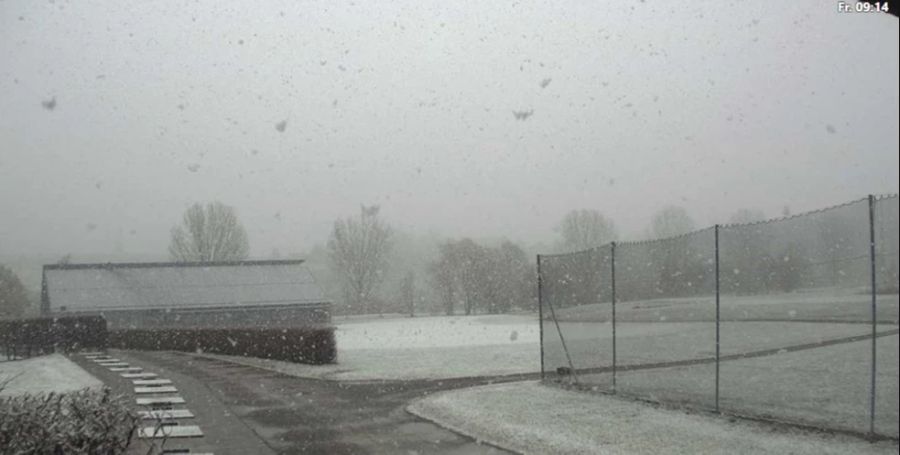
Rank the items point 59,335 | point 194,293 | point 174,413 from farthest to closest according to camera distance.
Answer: point 194,293, point 59,335, point 174,413

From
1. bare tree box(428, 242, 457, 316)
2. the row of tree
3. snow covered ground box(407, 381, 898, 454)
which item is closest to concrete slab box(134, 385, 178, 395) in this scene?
snow covered ground box(407, 381, 898, 454)

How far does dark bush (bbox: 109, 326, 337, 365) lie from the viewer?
64.7 ft

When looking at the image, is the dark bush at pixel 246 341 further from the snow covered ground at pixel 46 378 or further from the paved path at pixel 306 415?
the snow covered ground at pixel 46 378

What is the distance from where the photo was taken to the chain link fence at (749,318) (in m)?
7.68

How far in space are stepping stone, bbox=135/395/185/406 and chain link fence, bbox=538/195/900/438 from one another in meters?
6.48

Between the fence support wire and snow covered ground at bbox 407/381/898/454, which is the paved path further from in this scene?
the fence support wire

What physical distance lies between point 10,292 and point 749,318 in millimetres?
9637

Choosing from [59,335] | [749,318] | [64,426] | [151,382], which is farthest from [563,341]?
[59,335]

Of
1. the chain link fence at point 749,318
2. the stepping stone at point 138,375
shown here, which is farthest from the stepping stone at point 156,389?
the chain link fence at point 749,318

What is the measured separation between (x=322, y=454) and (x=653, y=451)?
11.5 ft

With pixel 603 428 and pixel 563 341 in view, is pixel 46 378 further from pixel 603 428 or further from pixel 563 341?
pixel 603 428

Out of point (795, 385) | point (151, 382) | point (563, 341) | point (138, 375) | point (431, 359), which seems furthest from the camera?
point (431, 359)

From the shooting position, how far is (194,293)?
40844 millimetres

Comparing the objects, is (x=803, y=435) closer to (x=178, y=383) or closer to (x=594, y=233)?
(x=178, y=383)
